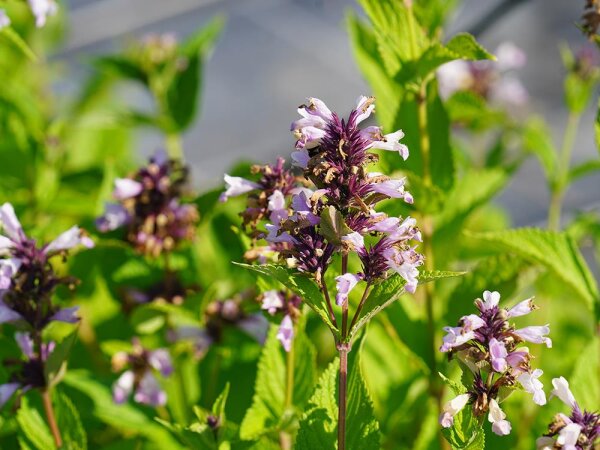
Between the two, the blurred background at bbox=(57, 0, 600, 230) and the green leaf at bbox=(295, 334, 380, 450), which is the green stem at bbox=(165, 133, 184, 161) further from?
the blurred background at bbox=(57, 0, 600, 230)

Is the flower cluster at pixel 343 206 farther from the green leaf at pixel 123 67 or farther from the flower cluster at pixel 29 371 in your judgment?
the green leaf at pixel 123 67

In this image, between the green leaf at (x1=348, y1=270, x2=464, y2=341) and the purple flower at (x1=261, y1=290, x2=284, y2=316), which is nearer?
the green leaf at (x1=348, y1=270, x2=464, y2=341)

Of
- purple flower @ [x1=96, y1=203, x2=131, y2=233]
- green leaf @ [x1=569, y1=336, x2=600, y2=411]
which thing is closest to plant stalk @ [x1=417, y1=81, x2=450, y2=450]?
green leaf @ [x1=569, y1=336, x2=600, y2=411]

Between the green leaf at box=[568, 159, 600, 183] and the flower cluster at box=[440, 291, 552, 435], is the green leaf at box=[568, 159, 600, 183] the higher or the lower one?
the higher one

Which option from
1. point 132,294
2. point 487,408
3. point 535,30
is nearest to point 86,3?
point 535,30

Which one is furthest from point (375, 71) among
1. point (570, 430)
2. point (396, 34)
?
point (570, 430)

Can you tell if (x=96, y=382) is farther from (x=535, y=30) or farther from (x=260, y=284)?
(x=535, y=30)
